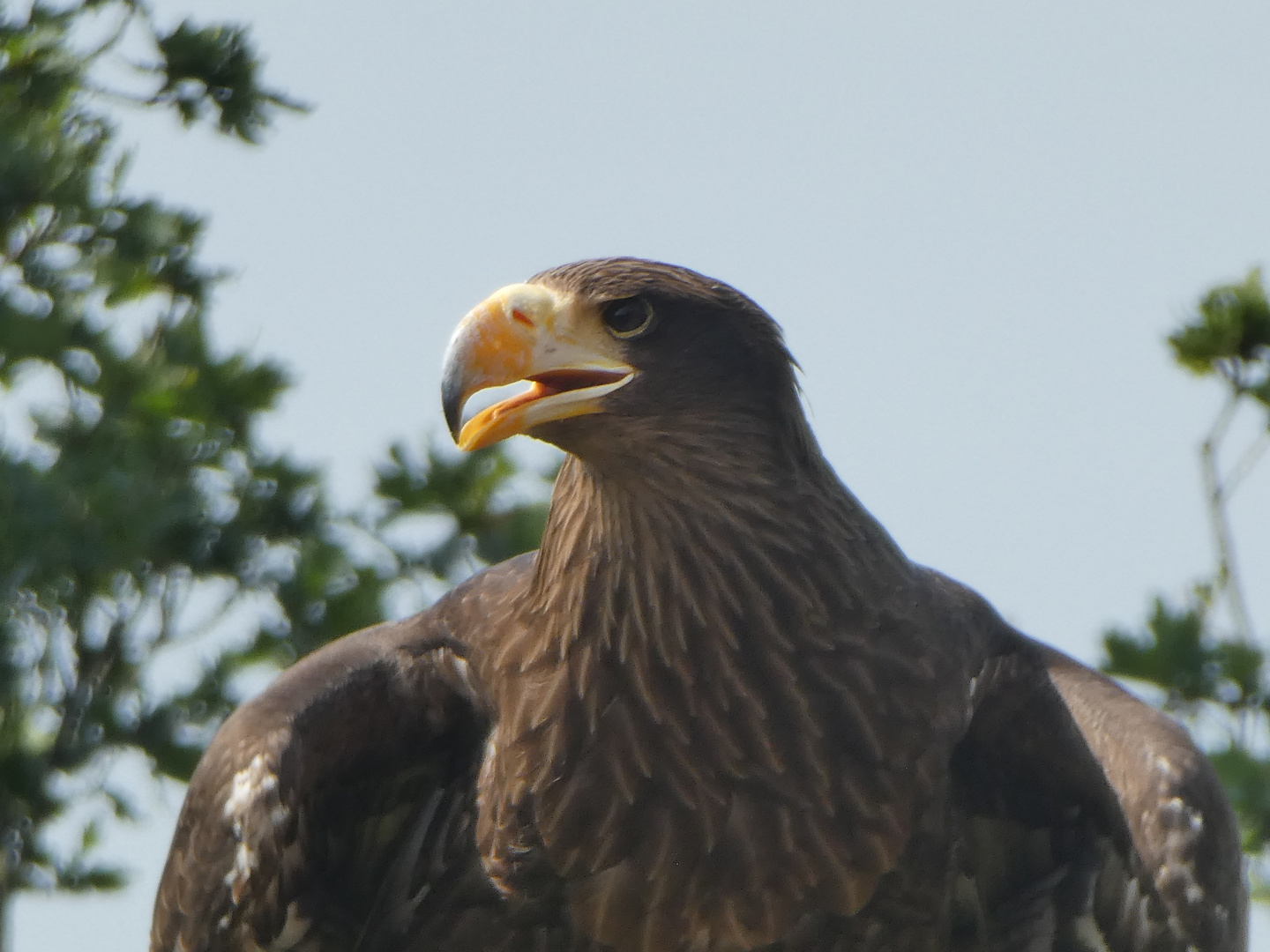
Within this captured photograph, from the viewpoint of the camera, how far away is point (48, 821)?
5996mm

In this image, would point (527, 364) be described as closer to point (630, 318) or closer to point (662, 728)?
point (630, 318)

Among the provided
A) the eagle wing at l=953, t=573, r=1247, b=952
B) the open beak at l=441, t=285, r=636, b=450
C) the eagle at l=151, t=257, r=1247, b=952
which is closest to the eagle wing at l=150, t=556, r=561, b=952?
the eagle at l=151, t=257, r=1247, b=952

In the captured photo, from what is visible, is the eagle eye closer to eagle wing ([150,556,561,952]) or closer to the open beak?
the open beak

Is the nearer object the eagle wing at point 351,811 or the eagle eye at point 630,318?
the eagle eye at point 630,318

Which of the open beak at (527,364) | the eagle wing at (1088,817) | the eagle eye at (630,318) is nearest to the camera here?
the open beak at (527,364)

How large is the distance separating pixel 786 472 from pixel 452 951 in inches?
51.6

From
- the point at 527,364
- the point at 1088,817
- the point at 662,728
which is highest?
the point at 527,364

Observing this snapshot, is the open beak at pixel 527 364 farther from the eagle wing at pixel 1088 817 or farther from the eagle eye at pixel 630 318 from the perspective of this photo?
the eagle wing at pixel 1088 817

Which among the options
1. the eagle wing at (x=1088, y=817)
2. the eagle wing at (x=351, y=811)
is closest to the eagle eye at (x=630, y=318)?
the eagle wing at (x=351, y=811)

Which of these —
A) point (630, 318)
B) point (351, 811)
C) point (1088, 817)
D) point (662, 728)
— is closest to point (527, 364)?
point (630, 318)

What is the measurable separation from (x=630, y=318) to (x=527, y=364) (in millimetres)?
275

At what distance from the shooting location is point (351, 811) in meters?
4.72

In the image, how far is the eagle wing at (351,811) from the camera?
451 centimetres

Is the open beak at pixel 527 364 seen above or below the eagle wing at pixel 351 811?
above
